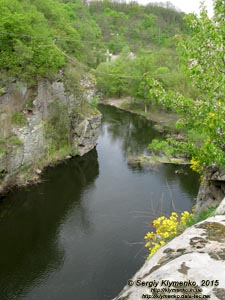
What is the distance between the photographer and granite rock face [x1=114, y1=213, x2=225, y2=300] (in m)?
3.58

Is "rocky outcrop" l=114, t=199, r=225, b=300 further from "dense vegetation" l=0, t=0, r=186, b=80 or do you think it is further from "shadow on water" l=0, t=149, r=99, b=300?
"dense vegetation" l=0, t=0, r=186, b=80

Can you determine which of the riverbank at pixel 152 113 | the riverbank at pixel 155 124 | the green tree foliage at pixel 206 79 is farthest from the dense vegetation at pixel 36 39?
the green tree foliage at pixel 206 79

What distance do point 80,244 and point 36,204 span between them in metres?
5.98

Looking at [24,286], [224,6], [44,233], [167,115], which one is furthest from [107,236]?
[167,115]

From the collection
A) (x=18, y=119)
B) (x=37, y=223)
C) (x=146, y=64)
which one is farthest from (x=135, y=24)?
(x=37, y=223)

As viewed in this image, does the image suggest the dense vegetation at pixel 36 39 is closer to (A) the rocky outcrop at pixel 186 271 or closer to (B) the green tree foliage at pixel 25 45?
(B) the green tree foliage at pixel 25 45

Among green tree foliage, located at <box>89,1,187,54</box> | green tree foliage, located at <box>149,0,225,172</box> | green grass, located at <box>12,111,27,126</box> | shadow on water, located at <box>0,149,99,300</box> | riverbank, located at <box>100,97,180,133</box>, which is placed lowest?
shadow on water, located at <box>0,149,99,300</box>

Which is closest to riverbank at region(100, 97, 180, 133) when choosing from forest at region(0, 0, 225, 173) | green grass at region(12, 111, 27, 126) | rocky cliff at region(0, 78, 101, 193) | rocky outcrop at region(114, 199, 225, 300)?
forest at region(0, 0, 225, 173)

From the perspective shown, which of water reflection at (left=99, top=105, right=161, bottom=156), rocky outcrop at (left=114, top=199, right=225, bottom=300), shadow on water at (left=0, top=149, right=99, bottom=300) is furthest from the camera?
water reflection at (left=99, top=105, right=161, bottom=156)

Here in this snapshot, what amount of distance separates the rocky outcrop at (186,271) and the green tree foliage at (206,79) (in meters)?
2.89

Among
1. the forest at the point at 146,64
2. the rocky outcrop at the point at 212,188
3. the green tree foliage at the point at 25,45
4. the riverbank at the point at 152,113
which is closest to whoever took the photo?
the forest at the point at 146,64

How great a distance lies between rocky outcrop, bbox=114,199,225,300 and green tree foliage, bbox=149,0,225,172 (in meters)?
2.89

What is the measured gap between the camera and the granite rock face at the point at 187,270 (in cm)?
358

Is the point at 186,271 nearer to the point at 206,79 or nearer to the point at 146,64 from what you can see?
the point at 206,79
